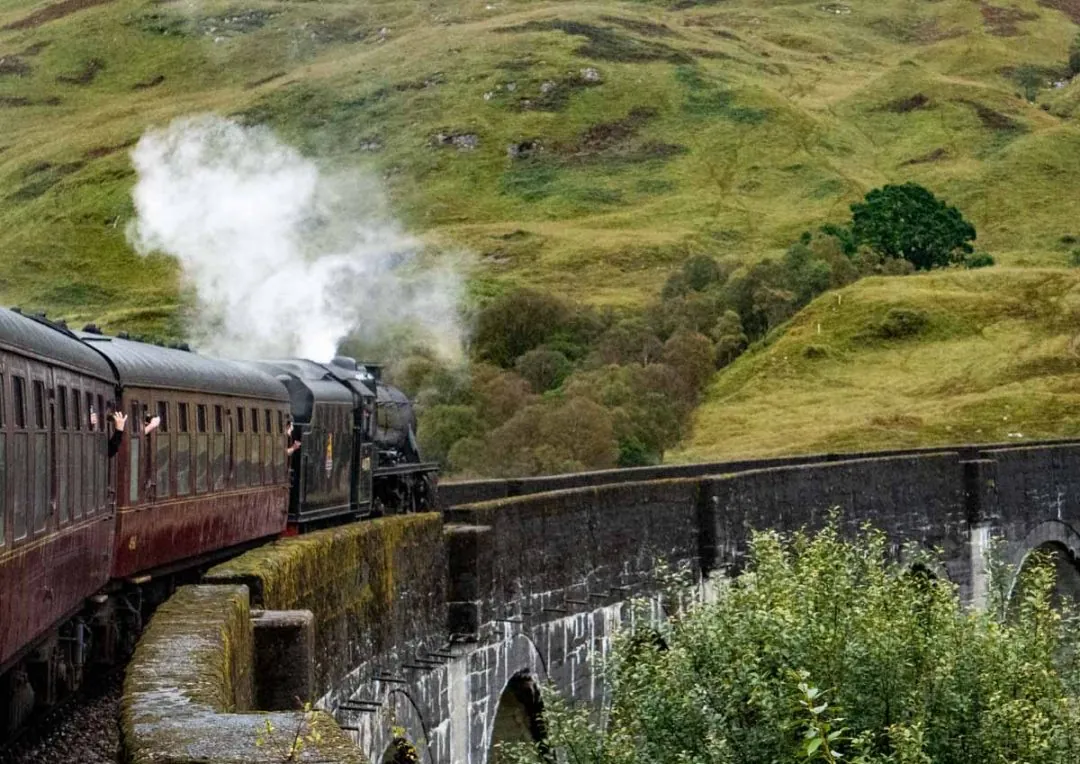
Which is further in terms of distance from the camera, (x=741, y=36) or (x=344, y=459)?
(x=741, y=36)

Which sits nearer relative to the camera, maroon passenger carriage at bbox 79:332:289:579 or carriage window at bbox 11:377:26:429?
carriage window at bbox 11:377:26:429

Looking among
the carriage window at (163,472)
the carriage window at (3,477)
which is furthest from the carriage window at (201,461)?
the carriage window at (3,477)

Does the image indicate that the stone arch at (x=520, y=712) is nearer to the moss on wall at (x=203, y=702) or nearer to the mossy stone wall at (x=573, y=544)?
the mossy stone wall at (x=573, y=544)

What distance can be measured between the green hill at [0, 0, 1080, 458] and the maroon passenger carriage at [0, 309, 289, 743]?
52.0 meters

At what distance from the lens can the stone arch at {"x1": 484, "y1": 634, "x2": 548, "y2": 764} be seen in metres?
17.2

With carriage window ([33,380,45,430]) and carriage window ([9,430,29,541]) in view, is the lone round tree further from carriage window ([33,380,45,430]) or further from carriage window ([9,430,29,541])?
carriage window ([9,430,29,541])

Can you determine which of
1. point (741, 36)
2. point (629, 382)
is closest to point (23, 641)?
point (629, 382)

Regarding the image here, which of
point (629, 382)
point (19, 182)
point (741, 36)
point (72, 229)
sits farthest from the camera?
point (741, 36)

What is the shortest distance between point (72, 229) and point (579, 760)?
341ft

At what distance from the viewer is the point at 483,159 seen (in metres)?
141

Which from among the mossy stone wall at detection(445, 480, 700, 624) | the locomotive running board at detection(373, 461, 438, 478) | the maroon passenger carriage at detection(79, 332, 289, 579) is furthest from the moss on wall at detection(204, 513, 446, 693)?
the locomotive running board at detection(373, 461, 438, 478)

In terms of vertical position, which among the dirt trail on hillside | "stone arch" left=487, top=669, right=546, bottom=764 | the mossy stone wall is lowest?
"stone arch" left=487, top=669, right=546, bottom=764

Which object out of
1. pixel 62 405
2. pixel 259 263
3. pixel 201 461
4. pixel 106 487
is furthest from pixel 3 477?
pixel 259 263

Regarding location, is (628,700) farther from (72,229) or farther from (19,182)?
(19,182)
